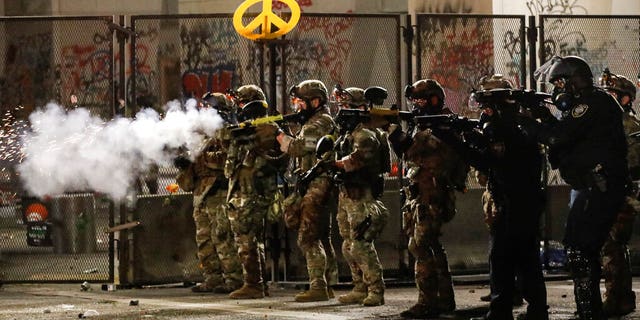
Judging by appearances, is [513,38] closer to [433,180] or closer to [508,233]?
[433,180]

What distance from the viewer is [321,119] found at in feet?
41.8

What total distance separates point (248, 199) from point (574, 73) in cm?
398

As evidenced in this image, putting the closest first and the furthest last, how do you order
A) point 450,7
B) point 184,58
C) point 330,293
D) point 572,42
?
point 330,293 → point 184,58 → point 572,42 → point 450,7

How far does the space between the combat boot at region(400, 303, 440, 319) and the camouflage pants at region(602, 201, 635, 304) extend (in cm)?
143

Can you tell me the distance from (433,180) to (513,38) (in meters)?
3.42

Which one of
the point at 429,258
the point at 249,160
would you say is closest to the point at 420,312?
the point at 429,258

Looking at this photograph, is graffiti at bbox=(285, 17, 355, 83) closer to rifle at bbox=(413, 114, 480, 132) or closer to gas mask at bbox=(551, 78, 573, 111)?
rifle at bbox=(413, 114, 480, 132)

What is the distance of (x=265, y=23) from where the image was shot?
1402 cm

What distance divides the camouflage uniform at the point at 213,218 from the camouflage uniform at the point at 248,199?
41 centimetres

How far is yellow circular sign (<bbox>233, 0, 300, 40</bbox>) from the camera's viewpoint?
548 inches

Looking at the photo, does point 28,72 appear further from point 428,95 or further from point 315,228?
point 428,95

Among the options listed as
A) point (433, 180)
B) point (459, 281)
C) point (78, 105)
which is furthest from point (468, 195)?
point (78, 105)

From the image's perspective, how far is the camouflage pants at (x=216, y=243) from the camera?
13.8m

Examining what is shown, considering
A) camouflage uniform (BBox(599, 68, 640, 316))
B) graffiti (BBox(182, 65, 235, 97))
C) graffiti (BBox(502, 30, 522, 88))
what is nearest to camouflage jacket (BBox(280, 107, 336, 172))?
graffiti (BBox(182, 65, 235, 97))
